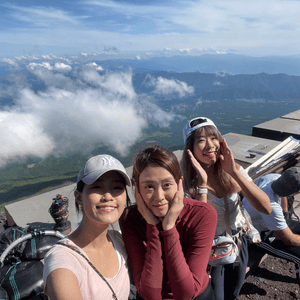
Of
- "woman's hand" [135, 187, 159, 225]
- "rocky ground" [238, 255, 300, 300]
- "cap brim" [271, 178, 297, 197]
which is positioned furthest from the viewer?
"rocky ground" [238, 255, 300, 300]

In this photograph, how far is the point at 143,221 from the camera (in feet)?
6.29

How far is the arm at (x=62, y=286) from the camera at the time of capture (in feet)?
4.43

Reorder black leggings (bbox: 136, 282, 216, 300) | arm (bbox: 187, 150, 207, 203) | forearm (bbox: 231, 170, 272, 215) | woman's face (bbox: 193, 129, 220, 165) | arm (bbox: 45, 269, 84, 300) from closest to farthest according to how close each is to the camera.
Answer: arm (bbox: 45, 269, 84, 300)
black leggings (bbox: 136, 282, 216, 300)
arm (bbox: 187, 150, 207, 203)
forearm (bbox: 231, 170, 272, 215)
woman's face (bbox: 193, 129, 220, 165)

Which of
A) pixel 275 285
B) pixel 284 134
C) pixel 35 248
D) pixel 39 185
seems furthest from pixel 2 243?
pixel 39 185

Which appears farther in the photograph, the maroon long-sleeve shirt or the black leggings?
the black leggings

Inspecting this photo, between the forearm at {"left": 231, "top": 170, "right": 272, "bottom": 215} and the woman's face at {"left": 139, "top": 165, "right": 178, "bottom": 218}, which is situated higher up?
the woman's face at {"left": 139, "top": 165, "right": 178, "bottom": 218}

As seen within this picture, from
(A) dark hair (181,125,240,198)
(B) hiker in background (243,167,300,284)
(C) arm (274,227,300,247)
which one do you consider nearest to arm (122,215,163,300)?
(A) dark hair (181,125,240,198)

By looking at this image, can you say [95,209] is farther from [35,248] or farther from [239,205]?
[35,248]

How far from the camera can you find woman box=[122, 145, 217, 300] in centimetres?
168

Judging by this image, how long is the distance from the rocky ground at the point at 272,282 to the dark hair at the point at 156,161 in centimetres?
313

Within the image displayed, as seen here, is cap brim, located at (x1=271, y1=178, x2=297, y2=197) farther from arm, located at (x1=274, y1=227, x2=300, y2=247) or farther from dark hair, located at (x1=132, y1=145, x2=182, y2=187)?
dark hair, located at (x1=132, y1=145, x2=182, y2=187)

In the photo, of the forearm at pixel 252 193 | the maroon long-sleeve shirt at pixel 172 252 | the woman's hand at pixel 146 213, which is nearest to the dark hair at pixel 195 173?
the forearm at pixel 252 193

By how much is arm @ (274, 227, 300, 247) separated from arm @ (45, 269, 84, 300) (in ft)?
9.51

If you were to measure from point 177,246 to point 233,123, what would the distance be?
203 m
